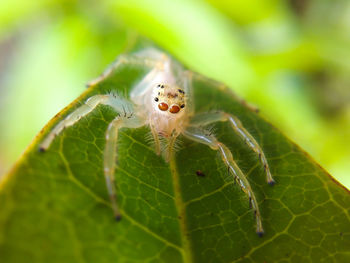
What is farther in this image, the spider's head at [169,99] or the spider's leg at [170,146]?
the spider's head at [169,99]

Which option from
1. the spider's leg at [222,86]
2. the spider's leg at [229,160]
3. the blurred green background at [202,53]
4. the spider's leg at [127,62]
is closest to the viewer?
the spider's leg at [229,160]

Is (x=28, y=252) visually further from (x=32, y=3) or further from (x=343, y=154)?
(x=343, y=154)

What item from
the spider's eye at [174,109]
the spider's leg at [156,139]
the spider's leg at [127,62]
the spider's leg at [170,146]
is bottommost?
the spider's leg at [170,146]

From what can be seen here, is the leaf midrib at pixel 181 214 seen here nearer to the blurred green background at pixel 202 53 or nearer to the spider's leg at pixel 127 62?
the spider's leg at pixel 127 62

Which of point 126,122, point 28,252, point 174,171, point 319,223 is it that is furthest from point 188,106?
point 28,252

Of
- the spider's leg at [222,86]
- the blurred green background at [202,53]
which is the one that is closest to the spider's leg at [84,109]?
the spider's leg at [222,86]

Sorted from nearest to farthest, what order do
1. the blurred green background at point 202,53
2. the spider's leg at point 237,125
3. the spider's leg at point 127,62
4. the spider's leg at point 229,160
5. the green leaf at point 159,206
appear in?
the green leaf at point 159,206, the spider's leg at point 229,160, the spider's leg at point 237,125, the spider's leg at point 127,62, the blurred green background at point 202,53

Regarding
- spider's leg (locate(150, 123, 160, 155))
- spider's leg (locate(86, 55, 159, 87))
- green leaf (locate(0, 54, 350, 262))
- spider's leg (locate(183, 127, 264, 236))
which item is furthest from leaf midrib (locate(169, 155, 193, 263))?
spider's leg (locate(86, 55, 159, 87))

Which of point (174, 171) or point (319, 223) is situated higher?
point (174, 171)

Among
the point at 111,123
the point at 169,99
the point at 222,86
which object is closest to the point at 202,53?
the point at 222,86
